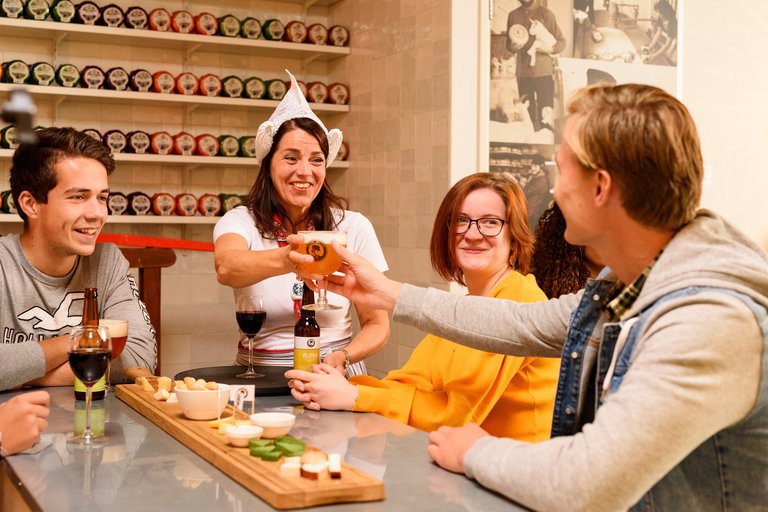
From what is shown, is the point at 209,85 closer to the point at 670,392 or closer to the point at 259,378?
the point at 259,378

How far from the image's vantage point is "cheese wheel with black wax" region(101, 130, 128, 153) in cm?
426

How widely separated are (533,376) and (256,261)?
2.81ft

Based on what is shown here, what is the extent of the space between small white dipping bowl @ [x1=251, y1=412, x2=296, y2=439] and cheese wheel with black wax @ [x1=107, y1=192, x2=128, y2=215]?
10.6 feet

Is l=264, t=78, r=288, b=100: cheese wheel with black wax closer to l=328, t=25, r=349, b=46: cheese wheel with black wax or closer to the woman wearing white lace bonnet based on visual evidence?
l=328, t=25, r=349, b=46: cheese wheel with black wax

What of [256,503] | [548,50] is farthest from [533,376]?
[548,50]

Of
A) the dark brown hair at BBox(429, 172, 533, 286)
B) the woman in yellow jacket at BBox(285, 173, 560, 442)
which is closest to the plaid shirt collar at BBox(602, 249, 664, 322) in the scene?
the woman in yellow jacket at BBox(285, 173, 560, 442)

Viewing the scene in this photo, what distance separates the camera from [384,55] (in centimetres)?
439

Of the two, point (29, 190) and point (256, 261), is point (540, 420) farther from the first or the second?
point (29, 190)

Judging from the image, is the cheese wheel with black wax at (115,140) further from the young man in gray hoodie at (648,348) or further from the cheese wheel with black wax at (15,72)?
the young man in gray hoodie at (648,348)

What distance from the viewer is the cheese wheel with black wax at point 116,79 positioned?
422cm

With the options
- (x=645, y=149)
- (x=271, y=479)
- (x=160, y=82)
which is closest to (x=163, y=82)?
(x=160, y=82)

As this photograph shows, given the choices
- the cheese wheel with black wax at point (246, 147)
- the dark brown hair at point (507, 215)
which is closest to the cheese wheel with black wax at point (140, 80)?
the cheese wheel with black wax at point (246, 147)

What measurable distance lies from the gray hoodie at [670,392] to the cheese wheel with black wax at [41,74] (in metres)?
3.83

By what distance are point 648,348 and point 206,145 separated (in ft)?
12.5
